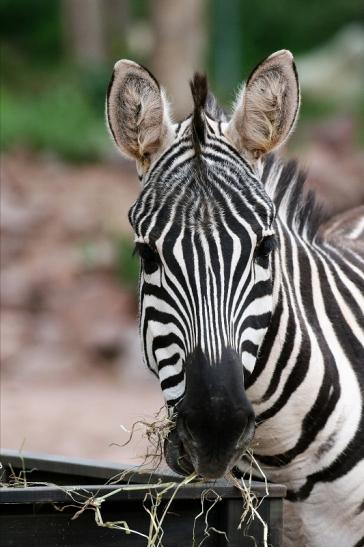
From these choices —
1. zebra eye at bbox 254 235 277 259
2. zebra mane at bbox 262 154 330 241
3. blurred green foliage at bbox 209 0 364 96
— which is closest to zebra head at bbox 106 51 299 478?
zebra eye at bbox 254 235 277 259

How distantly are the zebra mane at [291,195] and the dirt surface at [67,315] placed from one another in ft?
21.2

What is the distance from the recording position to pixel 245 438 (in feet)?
12.9

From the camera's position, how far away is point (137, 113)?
4582 mm

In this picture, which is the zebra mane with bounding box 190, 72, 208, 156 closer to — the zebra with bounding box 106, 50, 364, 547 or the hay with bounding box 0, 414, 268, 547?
the zebra with bounding box 106, 50, 364, 547

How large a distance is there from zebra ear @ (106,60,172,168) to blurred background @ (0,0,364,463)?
2.71 meters

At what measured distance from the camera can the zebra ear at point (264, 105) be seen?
14.8 ft

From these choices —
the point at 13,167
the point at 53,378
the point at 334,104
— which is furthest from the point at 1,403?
the point at 334,104

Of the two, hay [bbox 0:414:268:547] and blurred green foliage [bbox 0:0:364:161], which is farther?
blurred green foliage [bbox 0:0:364:161]

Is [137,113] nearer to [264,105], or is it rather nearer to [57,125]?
[264,105]

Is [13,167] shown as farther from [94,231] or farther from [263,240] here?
[263,240]

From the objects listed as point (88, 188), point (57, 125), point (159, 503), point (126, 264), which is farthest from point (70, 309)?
point (159, 503)

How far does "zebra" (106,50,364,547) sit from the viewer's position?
4078mm

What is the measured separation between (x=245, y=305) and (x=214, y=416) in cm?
54

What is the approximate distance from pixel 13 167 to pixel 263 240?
49.1 feet
